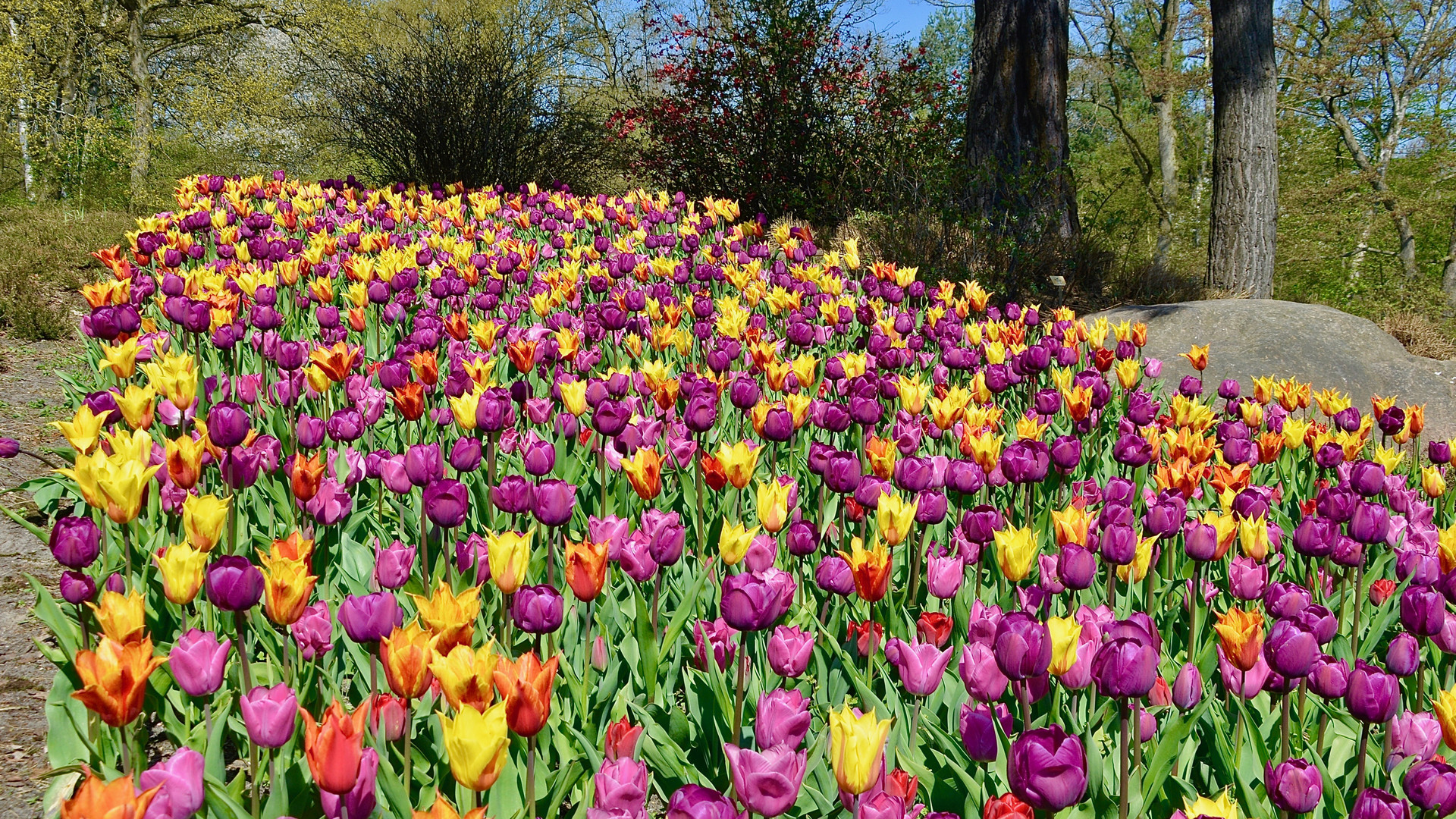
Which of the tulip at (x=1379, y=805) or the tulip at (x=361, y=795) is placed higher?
the tulip at (x=1379, y=805)

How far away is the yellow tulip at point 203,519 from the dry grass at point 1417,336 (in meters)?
8.39

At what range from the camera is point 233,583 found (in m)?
1.96

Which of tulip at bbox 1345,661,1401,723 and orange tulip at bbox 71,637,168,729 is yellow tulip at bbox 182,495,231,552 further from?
tulip at bbox 1345,661,1401,723

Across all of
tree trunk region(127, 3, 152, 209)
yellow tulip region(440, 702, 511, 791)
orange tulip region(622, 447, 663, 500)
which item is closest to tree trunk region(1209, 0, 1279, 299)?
orange tulip region(622, 447, 663, 500)

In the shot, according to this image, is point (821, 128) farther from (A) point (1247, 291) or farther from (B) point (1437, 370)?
(B) point (1437, 370)

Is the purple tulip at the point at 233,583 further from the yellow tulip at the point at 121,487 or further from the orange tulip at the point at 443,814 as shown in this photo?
the orange tulip at the point at 443,814

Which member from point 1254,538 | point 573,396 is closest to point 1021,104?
point 573,396

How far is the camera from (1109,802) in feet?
6.27

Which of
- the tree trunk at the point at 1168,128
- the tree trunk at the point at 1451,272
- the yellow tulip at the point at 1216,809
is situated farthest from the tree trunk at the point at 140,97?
the tree trunk at the point at 1451,272

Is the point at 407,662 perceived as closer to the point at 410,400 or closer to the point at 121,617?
the point at 121,617

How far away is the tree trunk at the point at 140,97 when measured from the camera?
22328mm

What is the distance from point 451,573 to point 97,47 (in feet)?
83.3

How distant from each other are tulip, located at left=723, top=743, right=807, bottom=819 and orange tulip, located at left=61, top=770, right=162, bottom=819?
2.53 ft

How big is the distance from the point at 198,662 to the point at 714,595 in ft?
4.17
